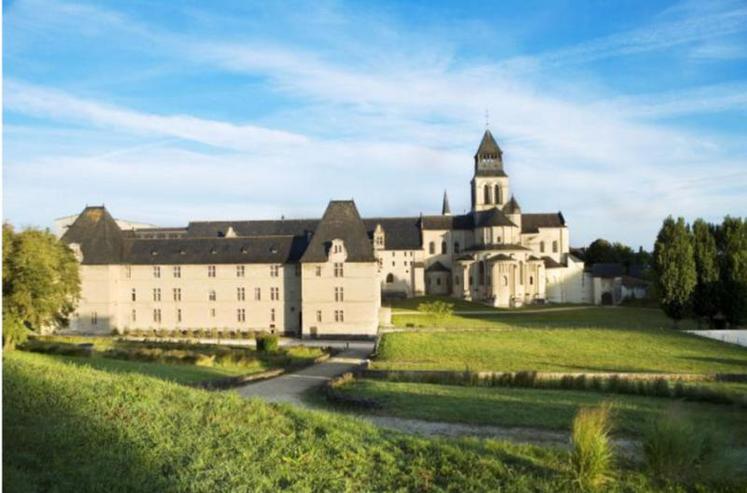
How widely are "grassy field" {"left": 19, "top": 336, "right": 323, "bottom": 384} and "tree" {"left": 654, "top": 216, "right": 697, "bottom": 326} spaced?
1192 inches

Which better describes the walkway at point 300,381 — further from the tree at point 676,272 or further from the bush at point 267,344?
the tree at point 676,272

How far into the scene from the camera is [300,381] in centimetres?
2492

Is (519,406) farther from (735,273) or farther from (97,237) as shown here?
(97,237)

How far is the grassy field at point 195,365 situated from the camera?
23172mm

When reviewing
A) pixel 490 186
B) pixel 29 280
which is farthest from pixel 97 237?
pixel 490 186

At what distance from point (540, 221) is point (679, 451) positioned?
8499 cm

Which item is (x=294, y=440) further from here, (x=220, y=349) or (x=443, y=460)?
(x=220, y=349)

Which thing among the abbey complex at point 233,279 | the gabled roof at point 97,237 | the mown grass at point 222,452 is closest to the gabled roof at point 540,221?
the abbey complex at point 233,279

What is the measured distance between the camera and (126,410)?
12.3 meters

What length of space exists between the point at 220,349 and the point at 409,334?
38.4 feet

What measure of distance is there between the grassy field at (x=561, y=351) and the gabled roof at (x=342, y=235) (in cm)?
1035

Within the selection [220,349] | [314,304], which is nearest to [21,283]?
[220,349]

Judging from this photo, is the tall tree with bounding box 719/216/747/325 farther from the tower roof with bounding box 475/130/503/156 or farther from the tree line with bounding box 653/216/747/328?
the tower roof with bounding box 475/130/503/156

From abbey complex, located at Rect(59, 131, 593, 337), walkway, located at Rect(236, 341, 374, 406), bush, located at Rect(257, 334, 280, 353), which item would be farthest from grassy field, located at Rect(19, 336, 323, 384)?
abbey complex, located at Rect(59, 131, 593, 337)
